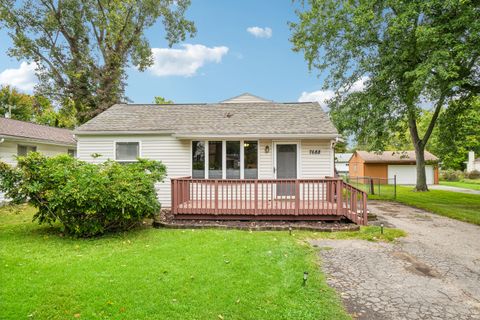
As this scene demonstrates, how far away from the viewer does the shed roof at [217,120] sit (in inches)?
374

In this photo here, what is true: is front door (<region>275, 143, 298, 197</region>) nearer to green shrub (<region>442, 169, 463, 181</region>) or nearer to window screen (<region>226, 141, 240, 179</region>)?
window screen (<region>226, 141, 240, 179</region>)

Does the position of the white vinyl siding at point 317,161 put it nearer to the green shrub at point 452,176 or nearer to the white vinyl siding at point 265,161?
the white vinyl siding at point 265,161

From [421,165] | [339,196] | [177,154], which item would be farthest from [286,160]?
[421,165]

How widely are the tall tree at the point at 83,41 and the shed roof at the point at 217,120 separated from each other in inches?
382

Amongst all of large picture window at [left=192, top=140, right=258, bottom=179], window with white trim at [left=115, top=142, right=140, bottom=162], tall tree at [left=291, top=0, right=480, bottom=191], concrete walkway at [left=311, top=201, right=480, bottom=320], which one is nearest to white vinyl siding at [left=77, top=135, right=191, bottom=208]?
window with white trim at [left=115, top=142, right=140, bottom=162]

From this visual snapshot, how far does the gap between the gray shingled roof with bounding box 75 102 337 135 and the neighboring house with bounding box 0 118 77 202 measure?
4.12 meters

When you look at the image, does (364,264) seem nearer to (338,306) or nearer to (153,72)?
(338,306)

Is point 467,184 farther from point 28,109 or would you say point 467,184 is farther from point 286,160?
point 28,109

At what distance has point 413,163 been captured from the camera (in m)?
27.3

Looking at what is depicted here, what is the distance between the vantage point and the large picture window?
377 inches

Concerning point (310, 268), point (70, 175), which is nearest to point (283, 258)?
point (310, 268)

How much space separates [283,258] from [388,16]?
1272cm

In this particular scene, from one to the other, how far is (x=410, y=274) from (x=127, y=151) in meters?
9.33

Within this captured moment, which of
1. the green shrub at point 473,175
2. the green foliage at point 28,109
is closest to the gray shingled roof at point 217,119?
the green foliage at point 28,109
